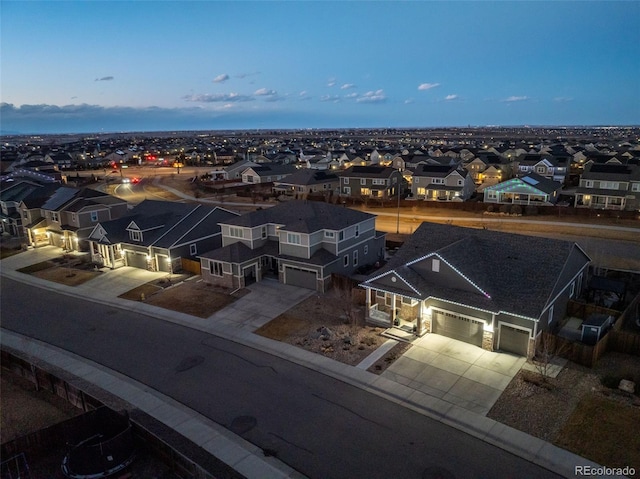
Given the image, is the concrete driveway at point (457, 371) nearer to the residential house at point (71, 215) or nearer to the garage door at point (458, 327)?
the garage door at point (458, 327)

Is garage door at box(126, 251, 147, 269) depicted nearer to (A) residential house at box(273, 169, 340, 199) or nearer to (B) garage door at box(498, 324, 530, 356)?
(B) garage door at box(498, 324, 530, 356)

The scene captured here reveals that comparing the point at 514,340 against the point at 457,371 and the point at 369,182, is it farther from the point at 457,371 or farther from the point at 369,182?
the point at 369,182

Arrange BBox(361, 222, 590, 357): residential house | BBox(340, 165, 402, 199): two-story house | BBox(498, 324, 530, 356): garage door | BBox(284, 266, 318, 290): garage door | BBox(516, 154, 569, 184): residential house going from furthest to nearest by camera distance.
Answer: BBox(516, 154, 569, 184): residential house, BBox(340, 165, 402, 199): two-story house, BBox(284, 266, 318, 290): garage door, BBox(361, 222, 590, 357): residential house, BBox(498, 324, 530, 356): garage door

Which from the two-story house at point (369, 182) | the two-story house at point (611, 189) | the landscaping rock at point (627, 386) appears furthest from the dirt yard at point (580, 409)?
the two-story house at point (369, 182)

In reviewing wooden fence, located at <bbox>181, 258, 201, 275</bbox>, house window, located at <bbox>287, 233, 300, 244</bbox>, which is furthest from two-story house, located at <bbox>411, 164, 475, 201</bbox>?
wooden fence, located at <bbox>181, 258, 201, 275</bbox>

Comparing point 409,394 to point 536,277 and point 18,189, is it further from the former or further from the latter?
point 18,189

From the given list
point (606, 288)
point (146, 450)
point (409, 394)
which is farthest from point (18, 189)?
point (606, 288)
